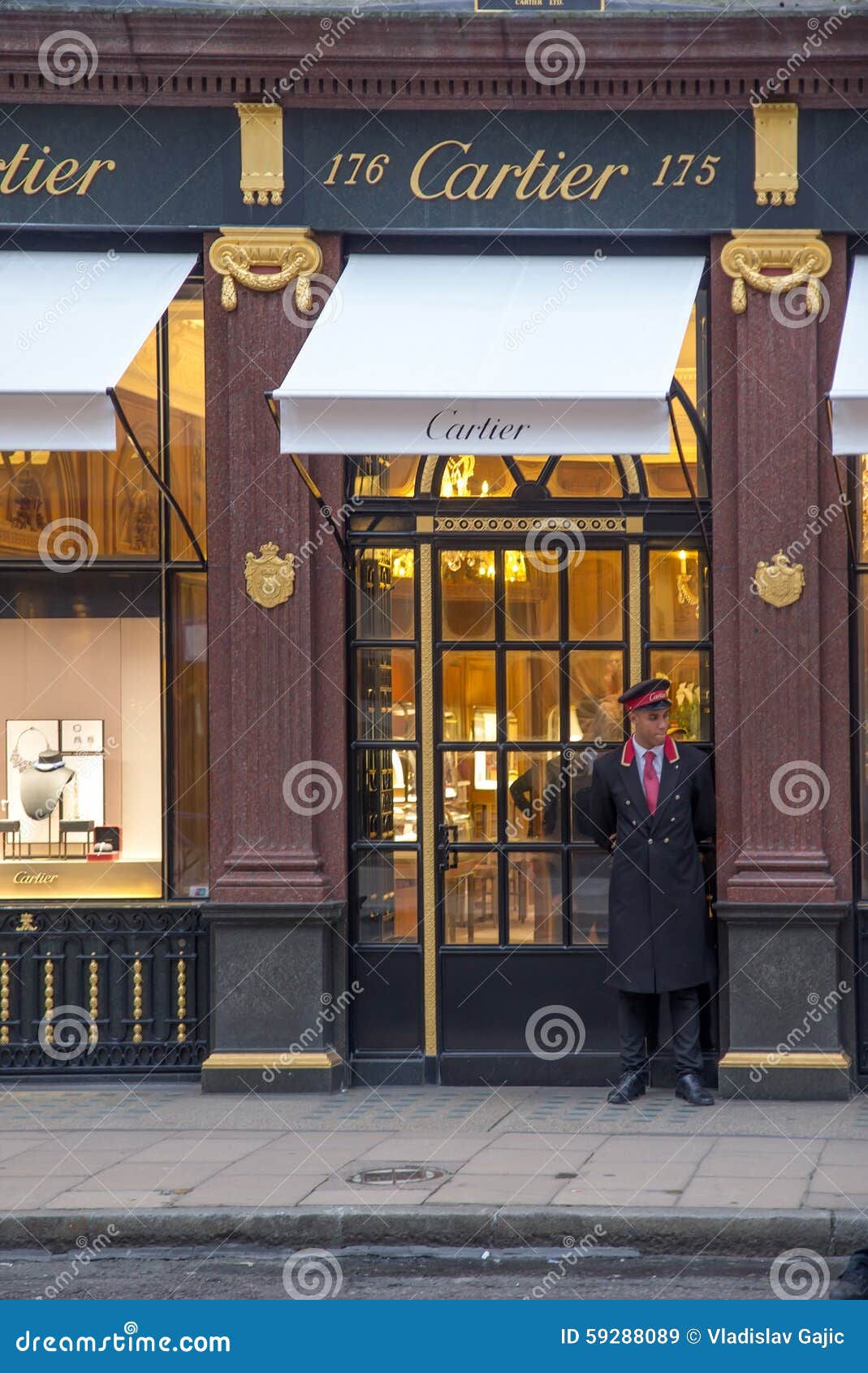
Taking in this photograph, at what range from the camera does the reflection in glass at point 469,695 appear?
394 inches

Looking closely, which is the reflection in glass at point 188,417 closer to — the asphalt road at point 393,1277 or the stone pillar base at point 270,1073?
the stone pillar base at point 270,1073

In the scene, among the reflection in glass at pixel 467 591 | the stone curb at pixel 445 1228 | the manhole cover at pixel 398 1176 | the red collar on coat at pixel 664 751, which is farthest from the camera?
the reflection in glass at pixel 467 591

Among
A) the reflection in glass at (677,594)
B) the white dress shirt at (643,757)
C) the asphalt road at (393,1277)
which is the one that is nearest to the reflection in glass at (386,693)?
the white dress shirt at (643,757)

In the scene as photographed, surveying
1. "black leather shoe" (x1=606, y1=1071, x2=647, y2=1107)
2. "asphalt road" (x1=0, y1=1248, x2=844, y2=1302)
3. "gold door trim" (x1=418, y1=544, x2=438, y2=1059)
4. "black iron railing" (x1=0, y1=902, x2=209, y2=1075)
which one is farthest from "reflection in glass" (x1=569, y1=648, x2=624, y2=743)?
"asphalt road" (x1=0, y1=1248, x2=844, y2=1302)

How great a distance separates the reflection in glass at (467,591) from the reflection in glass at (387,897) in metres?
1.27

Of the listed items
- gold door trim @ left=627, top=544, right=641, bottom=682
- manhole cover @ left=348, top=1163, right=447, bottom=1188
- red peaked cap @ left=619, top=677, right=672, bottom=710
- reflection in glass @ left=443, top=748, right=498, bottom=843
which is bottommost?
manhole cover @ left=348, top=1163, right=447, bottom=1188

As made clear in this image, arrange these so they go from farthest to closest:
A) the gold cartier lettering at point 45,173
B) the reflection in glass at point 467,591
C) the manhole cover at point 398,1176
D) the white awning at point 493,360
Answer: the reflection in glass at point 467,591 < the gold cartier lettering at point 45,173 < the white awning at point 493,360 < the manhole cover at point 398,1176

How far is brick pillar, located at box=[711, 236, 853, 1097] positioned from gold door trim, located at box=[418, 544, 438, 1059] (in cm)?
155

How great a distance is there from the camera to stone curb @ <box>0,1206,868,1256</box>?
688 cm

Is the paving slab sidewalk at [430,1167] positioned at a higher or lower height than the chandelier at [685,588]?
lower

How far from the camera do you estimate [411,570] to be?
10078mm

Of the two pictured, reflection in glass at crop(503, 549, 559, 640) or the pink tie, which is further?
reflection in glass at crop(503, 549, 559, 640)

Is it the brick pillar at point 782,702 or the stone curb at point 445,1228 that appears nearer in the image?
the stone curb at point 445,1228

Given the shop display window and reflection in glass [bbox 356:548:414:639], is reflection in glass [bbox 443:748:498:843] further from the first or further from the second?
the shop display window
